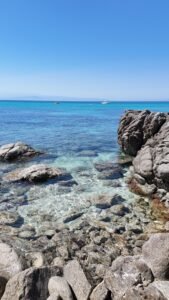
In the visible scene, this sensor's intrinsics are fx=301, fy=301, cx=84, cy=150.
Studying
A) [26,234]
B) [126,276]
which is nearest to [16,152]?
[26,234]

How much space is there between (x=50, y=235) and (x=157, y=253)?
5.29 metres

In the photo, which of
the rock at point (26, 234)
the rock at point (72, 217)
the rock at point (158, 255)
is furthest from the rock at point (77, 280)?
the rock at point (72, 217)

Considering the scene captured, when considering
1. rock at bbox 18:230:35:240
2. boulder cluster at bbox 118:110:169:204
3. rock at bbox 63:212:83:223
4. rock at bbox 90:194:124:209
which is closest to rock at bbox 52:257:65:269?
rock at bbox 18:230:35:240

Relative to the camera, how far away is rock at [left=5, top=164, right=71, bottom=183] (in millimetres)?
20078

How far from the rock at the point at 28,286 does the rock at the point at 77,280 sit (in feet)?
2.73

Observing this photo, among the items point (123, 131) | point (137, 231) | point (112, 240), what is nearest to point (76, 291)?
point (112, 240)

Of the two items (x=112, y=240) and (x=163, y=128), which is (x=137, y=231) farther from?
(x=163, y=128)

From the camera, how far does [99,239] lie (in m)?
12.4

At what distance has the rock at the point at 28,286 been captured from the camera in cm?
750

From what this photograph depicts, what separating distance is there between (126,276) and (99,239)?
13.7ft

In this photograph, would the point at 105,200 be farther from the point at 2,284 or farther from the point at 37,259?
the point at 2,284

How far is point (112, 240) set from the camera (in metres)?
12.4

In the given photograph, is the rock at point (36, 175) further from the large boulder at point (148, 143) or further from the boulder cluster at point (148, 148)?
the large boulder at point (148, 143)

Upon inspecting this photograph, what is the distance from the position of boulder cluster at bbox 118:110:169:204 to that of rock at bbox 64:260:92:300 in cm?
866
